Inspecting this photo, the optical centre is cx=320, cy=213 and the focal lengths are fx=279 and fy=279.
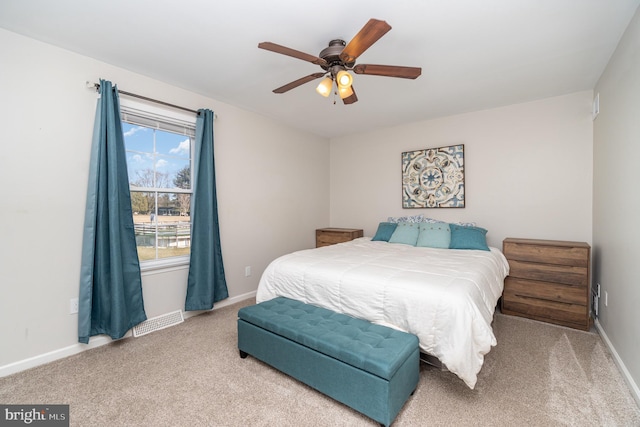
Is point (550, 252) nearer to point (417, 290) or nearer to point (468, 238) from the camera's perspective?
point (468, 238)

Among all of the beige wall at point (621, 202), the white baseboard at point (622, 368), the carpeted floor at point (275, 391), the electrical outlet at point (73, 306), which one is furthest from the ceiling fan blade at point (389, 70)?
the electrical outlet at point (73, 306)

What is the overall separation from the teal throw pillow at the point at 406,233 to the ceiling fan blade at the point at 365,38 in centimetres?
230

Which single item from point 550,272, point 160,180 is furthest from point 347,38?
point 550,272

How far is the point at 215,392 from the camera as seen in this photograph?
1757 millimetres

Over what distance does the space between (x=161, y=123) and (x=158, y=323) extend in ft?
6.42

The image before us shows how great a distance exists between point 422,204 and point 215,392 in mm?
3279

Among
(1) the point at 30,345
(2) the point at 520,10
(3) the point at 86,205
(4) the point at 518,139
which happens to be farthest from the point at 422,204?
(1) the point at 30,345

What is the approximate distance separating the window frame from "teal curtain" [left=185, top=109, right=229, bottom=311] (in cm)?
11

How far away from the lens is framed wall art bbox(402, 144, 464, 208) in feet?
12.1

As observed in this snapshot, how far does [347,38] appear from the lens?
200 centimetres

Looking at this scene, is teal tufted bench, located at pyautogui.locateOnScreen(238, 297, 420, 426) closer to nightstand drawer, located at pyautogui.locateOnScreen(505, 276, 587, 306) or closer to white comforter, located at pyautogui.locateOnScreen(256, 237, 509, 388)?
white comforter, located at pyautogui.locateOnScreen(256, 237, 509, 388)

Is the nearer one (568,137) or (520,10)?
(520,10)

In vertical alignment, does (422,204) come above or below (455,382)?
above

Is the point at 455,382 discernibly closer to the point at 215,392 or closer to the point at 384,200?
the point at 215,392
